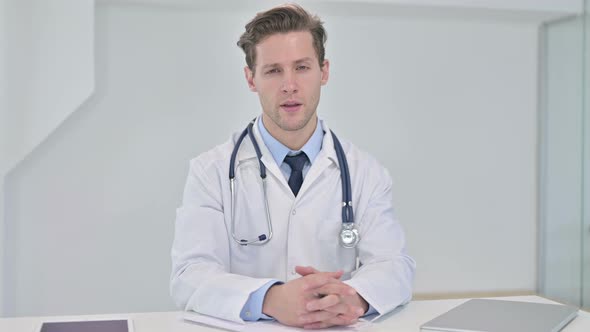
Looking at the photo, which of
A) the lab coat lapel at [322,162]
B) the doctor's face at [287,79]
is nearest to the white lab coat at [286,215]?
the lab coat lapel at [322,162]

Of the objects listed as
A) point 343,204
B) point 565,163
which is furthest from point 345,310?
point 565,163

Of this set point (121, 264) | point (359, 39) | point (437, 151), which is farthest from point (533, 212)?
point (121, 264)

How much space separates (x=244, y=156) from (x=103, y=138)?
5.11ft

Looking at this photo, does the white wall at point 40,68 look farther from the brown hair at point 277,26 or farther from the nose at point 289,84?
the nose at point 289,84

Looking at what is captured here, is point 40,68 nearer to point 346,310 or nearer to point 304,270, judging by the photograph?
point 304,270

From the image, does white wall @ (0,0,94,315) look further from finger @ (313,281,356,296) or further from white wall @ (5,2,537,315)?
finger @ (313,281,356,296)

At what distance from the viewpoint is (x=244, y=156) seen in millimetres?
1892

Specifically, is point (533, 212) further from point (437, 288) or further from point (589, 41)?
point (589, 41)

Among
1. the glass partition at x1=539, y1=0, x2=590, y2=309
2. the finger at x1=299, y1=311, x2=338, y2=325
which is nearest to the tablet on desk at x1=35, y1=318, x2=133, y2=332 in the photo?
the finger at x1=299, y1=311, x2=338, y2=325

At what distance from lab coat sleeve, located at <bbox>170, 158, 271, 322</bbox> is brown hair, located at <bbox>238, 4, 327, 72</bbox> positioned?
344 millimetres

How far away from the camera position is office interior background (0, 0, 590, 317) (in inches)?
123

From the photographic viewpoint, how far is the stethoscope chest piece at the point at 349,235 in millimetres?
1772

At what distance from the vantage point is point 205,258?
5.49 feet

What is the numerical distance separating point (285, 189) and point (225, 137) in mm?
1571
